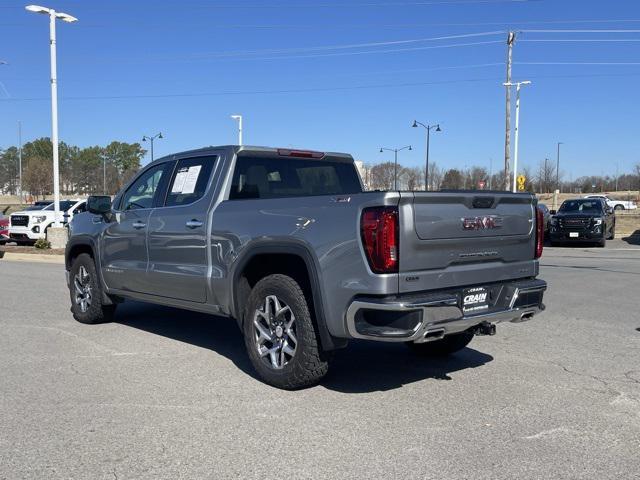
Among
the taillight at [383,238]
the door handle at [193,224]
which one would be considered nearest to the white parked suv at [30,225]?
the door handle at [193,224]

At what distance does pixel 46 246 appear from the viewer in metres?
19.6

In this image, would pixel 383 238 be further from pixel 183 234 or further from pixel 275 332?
pixel 183 234

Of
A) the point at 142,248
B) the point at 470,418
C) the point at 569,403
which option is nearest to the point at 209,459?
the point at 470,418

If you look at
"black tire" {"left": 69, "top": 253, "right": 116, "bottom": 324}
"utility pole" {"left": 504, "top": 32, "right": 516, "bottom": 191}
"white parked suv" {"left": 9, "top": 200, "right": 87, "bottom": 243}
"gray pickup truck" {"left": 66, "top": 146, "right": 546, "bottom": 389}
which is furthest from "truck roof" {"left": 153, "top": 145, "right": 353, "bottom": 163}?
"utility pole" {"left": 504, "top": 32, "right": 516, "bottom": 191}

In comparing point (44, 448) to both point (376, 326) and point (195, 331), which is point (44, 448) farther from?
point (195, 331)

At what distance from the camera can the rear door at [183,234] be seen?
229 inches

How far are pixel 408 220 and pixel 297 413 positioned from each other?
1.60 meters

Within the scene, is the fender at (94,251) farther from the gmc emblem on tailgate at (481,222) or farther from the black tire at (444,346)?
the gmc emblem on tailgate at (481,222)

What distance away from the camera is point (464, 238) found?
187 inches

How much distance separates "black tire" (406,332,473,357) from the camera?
6.04 m

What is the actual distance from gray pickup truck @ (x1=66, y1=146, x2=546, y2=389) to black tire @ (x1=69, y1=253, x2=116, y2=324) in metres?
0.56

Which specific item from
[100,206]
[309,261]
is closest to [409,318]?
[309,261]

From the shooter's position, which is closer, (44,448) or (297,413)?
(44,448)

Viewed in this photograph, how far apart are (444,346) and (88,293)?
4.40m
